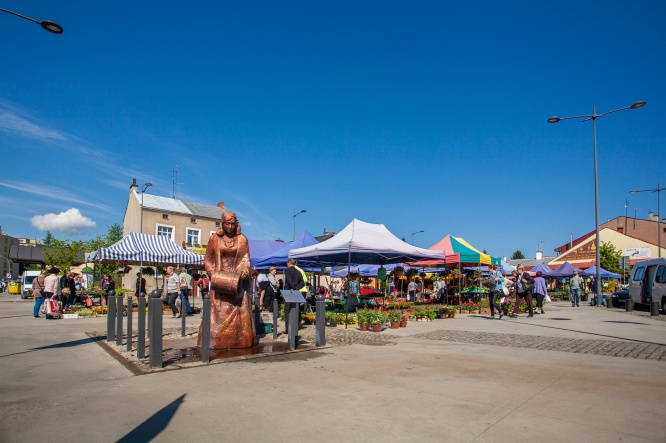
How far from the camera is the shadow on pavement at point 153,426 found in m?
3.99

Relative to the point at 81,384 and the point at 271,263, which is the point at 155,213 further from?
the point at 81,384

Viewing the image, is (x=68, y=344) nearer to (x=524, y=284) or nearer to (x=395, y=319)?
(x=395, y=319)

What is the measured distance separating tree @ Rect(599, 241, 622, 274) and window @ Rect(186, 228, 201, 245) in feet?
147

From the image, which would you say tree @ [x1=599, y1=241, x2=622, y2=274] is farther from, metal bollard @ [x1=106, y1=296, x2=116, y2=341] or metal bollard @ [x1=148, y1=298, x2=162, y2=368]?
metal bollard @ [x1=148, y1=298, x2=162, y2=368]

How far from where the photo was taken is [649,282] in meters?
20.7

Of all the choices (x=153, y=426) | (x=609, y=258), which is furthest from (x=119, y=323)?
(x=609, y=258)

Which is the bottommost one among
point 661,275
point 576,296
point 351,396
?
point 576,296

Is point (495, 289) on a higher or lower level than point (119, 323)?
higher

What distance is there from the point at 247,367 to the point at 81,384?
2241 mm

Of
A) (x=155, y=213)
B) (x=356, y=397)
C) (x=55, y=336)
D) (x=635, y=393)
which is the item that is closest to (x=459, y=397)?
(x=356, y=397)

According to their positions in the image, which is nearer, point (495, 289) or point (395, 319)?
point (395, 319)

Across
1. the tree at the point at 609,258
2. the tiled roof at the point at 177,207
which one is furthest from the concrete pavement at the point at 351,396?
the tree at the point at 609,258

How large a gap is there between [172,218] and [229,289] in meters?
38.3

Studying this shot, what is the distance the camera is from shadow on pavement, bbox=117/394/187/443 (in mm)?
3994
